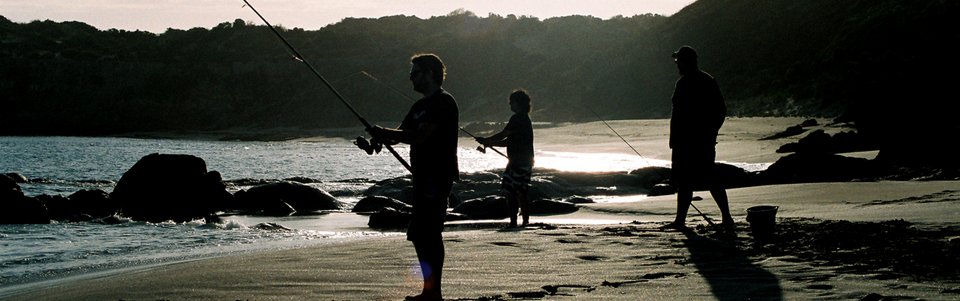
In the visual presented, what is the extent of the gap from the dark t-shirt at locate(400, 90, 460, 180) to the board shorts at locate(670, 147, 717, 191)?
11.9 feet

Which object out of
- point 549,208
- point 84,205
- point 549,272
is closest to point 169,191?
point 84,205

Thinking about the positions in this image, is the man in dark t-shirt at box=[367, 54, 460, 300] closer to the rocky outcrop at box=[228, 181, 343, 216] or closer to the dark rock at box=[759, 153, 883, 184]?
the dark rock at box=[759, 153, 883, 184]

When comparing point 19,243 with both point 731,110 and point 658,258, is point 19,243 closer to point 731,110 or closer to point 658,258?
point 658,258

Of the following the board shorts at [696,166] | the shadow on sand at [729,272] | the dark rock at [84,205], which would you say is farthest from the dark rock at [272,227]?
the shadow on sand at [729,272]

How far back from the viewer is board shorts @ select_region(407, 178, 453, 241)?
6.01 meters

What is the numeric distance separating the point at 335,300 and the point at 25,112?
7696cm

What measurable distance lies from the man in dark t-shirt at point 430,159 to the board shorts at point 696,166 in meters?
3.60

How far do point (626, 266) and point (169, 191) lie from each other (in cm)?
1077

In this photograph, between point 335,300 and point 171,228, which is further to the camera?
point 171,228

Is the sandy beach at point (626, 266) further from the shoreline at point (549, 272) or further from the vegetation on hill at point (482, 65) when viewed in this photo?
the vegetation on hill at point (482, 65)

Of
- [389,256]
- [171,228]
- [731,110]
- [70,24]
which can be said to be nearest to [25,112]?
[70,24]

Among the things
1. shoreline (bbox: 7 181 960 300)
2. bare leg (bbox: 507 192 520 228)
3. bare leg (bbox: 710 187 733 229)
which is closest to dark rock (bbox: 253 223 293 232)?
bare leg (bbox: 507 192 520 228)

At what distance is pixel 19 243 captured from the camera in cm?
1161

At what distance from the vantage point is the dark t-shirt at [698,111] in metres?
9.17
